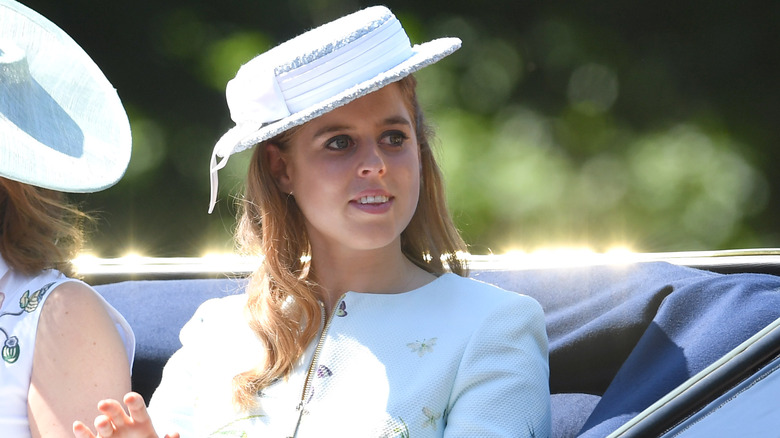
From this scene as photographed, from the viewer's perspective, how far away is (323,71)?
188cm

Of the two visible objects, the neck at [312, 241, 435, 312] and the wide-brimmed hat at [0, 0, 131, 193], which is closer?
the wide-brimmed hat at [0, 0, 131, 193]

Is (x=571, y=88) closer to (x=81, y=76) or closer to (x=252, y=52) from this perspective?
(x=252, y=52)

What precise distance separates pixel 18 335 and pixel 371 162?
72 centimetres

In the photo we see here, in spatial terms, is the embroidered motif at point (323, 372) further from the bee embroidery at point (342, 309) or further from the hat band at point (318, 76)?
the hat band at point (318, 76)

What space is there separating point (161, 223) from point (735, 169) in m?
2.46

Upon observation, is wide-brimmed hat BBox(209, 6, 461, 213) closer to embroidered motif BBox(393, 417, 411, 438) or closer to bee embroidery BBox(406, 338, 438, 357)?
bee embroidery BBox(406, 338, 438, 357)

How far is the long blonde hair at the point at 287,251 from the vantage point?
1970 mm

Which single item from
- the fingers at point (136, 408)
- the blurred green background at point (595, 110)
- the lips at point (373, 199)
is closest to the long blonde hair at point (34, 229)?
the fingers at point (136, 408)

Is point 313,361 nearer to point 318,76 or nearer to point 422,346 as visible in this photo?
point 422,346

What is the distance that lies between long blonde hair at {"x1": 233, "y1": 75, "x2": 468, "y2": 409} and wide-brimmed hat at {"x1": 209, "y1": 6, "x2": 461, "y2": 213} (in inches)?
4.8

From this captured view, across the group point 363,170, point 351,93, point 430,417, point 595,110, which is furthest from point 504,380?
point 595,110

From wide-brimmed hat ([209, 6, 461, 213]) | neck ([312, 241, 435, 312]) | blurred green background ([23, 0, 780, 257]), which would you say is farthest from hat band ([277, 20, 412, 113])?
blurred green background ([23, 0, 780, 257])

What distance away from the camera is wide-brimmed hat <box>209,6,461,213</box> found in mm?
1861

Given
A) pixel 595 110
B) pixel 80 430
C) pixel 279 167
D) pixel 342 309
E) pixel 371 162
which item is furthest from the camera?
pixel 595 110
